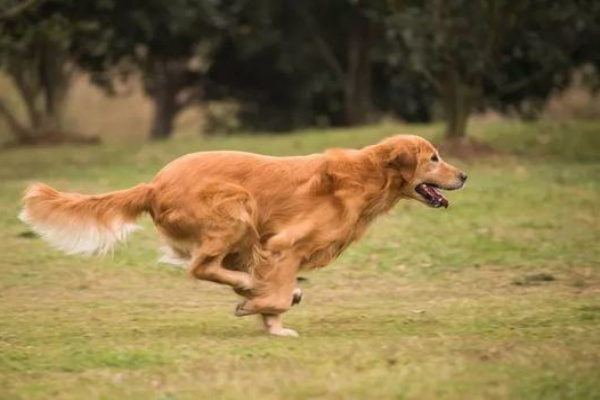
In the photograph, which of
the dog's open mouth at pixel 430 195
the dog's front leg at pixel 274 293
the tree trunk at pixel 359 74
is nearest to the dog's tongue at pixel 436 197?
the dog's open mouth at pixel 430 195

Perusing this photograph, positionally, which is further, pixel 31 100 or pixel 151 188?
pixel 31 100

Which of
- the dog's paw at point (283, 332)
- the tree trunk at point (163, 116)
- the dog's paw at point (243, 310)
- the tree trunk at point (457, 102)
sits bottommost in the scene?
the tree trunk at point (163, 116)

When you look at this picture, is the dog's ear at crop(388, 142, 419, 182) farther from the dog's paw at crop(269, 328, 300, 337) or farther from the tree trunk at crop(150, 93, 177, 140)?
the tree trunk at crop(150, 93, 177, 140)

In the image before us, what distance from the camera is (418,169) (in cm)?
959

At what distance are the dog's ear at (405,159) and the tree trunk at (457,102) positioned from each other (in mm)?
11863

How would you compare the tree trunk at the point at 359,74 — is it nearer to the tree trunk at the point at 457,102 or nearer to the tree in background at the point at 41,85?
the tree in background at the point at 41,85

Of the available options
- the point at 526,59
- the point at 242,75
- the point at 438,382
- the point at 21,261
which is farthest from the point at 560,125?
the point at 438,382

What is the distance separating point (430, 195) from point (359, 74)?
22656 millimetres

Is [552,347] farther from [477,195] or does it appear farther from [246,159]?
[477,195]

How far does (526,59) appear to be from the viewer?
87.3 feet

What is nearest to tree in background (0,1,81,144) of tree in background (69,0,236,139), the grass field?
tree in background (69,0,236,139)

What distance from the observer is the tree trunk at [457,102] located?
2122cm

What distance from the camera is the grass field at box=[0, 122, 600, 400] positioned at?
7.19 m

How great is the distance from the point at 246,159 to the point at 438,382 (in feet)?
9.38
